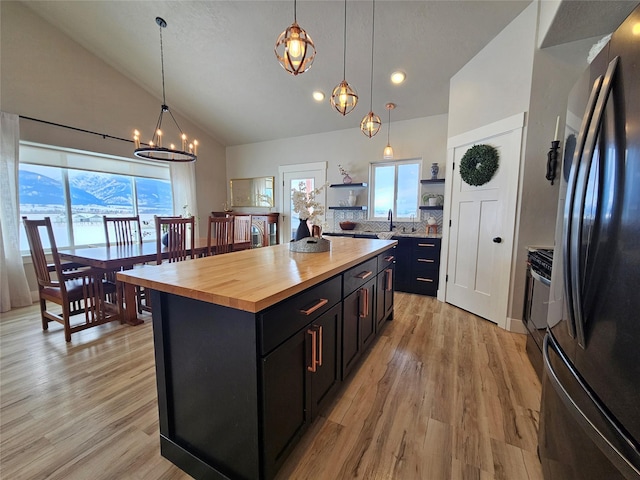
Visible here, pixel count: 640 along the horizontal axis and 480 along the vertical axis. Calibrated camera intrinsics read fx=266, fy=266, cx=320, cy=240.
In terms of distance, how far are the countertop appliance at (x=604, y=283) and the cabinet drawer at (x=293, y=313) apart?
0.95m

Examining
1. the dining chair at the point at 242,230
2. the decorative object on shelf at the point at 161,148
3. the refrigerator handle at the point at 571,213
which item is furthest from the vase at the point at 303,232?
the dining chair at the point at 242,230

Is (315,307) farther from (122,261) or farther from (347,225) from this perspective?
(347,225)

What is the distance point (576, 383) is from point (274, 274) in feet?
Result: 3.86

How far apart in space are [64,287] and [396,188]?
14.9 ft

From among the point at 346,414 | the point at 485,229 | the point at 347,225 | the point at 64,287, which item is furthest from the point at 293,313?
the point at 347,225

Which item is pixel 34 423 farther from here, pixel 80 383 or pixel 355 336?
pixel 355 336

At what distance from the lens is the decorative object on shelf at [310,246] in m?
2.02

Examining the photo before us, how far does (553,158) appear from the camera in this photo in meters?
2.43

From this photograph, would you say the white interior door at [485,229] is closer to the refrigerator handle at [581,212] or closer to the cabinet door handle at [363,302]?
the cabinet door handle at [363,302]

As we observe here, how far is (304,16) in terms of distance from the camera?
288 centimetres

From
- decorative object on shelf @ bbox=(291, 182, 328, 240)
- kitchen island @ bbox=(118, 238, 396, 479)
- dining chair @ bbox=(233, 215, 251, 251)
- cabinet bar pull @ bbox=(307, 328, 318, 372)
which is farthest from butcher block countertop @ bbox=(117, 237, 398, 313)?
dining chair @ bbox=(233, 215, 251, 251)

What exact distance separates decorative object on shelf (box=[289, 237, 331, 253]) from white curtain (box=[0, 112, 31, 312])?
3745 mm

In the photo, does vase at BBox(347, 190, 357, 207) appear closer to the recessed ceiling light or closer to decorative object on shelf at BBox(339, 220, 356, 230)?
decorative object on shelf at BBox(339, 220, 356, 230)

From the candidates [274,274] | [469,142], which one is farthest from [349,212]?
[274,274]
